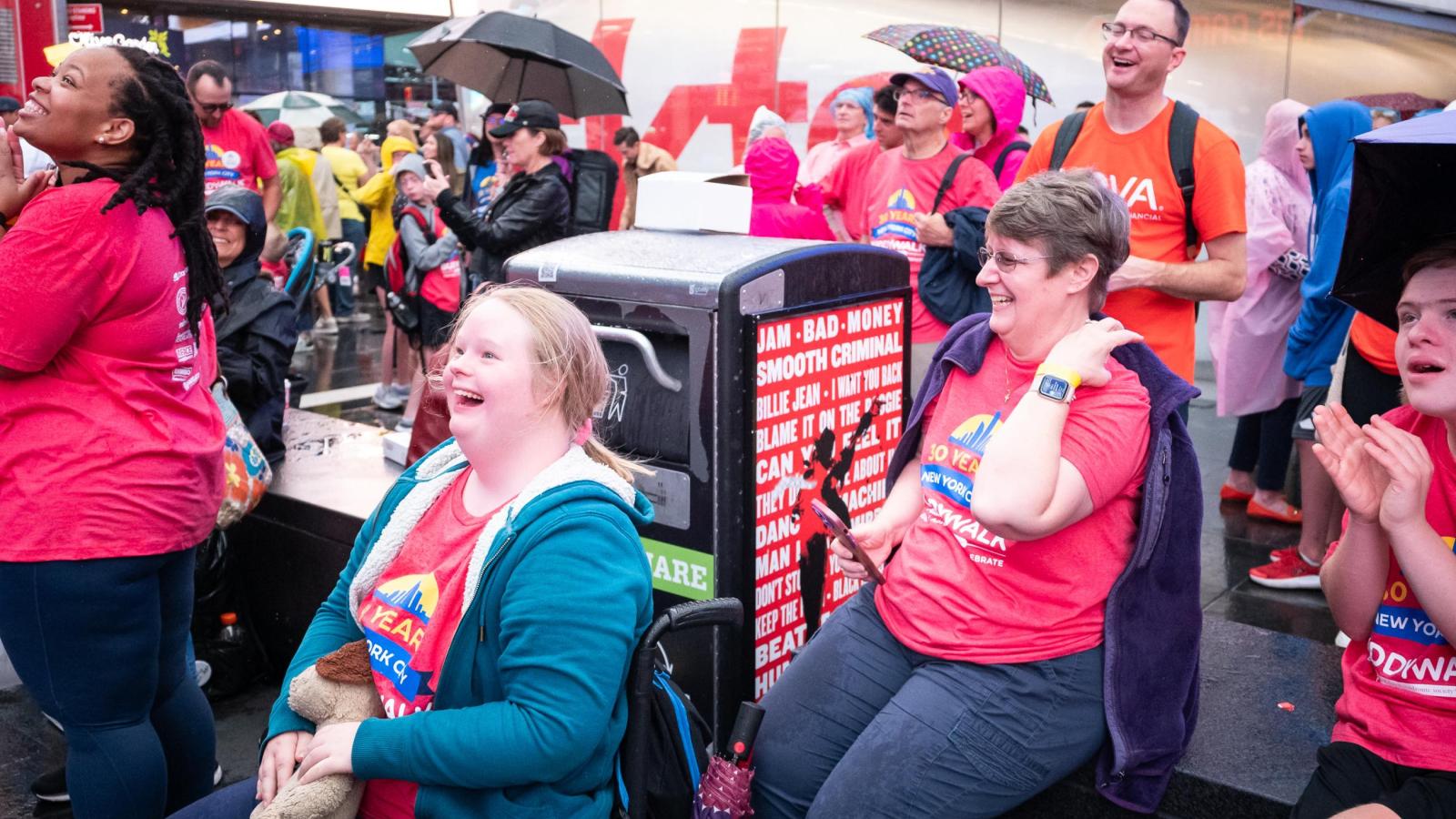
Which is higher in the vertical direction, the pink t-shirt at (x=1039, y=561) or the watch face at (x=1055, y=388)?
the watch face at (x=1055, y=388)

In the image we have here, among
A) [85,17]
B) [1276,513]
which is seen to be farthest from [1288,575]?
[85,17]

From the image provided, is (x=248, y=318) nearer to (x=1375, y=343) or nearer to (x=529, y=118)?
(x=529, y=118)

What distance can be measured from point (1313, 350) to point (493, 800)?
4.51m

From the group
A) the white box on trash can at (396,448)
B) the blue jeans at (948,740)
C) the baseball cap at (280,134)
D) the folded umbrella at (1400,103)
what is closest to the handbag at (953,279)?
the white box on trash can at (396,448)

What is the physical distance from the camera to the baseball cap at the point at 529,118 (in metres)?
6.67

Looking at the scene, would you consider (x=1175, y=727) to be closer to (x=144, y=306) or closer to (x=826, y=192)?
(x=144, y=306)

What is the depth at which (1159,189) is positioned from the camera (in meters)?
3.78

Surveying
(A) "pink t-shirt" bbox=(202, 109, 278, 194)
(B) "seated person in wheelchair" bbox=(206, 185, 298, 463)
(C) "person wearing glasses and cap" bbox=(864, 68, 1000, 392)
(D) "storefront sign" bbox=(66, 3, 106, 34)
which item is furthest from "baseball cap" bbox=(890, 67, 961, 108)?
(D) "storefront sign" bbox=(66, 3, 106, 34)

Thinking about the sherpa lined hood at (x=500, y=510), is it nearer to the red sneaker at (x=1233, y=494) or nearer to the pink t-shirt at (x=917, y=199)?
the pink t-shirt at (x=917, y=199)

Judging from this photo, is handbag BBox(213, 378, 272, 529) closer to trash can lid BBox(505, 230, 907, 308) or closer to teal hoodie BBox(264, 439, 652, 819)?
trash can lid BBox(505, 230, 907, 308)

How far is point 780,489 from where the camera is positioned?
3.50m

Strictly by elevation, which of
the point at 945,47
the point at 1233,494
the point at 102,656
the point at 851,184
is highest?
the point at 945,47

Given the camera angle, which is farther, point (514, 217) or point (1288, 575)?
point (514, 217)

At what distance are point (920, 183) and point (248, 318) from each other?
2.59m
